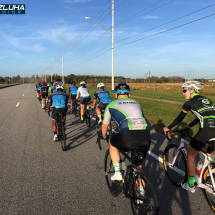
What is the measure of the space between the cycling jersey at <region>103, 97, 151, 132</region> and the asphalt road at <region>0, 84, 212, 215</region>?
1368mm

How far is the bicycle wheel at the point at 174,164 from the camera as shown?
3912mm

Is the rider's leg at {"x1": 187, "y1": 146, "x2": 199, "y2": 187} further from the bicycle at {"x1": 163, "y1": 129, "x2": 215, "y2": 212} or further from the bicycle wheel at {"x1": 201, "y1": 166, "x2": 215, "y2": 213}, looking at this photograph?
the bicycle wheel at {"x1": 201, "y1": 166, "x2": 215, "y2": 213}

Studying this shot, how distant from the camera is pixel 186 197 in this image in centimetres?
345

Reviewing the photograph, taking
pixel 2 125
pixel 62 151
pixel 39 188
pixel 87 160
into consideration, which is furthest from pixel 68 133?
pixel 39 188

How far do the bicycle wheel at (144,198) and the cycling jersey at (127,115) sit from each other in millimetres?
644

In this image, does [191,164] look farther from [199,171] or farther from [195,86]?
[195,86]

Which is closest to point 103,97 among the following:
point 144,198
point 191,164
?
point 191,164

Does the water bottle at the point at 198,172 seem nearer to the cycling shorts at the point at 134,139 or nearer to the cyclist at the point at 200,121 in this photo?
the cyclist at the point at 200,121

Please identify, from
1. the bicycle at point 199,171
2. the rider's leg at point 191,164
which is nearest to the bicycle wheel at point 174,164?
the bicycle at point 199,171

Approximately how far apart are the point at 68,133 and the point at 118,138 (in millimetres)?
5399

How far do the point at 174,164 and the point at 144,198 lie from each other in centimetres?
178

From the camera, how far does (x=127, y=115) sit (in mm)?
2836

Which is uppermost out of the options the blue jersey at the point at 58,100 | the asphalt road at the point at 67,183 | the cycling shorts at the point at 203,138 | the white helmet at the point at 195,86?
the white helmet at the point at 195,86

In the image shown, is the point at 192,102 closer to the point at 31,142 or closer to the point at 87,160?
the point at 87,160
